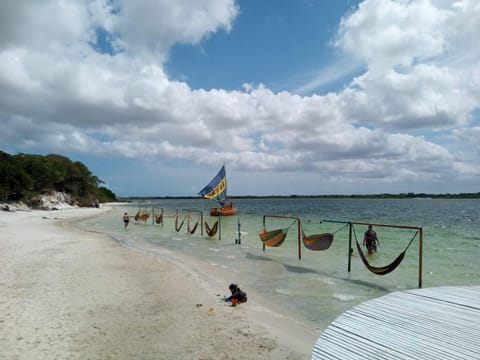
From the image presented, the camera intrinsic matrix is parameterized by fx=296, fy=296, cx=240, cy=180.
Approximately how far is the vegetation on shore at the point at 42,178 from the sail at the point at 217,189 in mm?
33474

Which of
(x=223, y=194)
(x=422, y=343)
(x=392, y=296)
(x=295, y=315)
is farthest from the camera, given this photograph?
(x=223, y=194)

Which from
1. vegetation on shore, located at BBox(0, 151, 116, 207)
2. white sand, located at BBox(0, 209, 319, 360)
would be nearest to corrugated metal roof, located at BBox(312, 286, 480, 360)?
white sand, located at BBox(0, 209, 319, 360)

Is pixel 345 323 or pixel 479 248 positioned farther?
pixel 479 248

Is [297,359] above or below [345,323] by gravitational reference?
below

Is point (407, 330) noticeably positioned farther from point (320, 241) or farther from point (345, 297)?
point (320, 241)

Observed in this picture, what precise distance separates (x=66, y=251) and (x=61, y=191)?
6469 cm

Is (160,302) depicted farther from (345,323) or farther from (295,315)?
(345,323)

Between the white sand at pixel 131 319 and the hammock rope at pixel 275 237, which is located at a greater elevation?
the hammock rope at pixel 275 237

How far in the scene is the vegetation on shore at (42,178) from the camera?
48.7m

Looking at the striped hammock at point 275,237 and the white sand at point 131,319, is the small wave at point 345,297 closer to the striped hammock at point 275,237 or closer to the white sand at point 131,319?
the white sand at point 131,319

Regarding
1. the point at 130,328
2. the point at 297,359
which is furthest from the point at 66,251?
the point at 297,359

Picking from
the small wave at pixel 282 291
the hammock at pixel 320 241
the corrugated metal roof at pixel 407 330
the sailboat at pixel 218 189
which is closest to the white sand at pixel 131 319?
the small wave at pixel 282 291

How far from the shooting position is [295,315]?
7.25 m

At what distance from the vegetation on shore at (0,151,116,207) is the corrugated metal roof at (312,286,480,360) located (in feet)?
187
